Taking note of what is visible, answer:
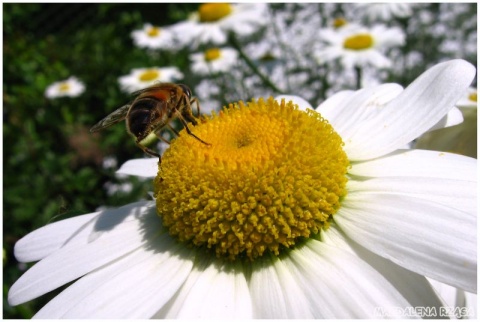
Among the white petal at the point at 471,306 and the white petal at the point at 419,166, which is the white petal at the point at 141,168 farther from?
the white petal at the point at 471,306

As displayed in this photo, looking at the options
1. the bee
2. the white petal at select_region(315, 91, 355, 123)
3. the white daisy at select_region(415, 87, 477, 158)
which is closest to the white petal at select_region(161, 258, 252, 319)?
the bee

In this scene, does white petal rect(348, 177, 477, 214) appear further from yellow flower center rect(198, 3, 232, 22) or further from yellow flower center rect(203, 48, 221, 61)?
yellow flower center rect(203, 48, 221, 61)

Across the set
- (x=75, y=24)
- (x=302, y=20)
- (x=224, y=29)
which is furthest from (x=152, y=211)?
(x=75, y=24)

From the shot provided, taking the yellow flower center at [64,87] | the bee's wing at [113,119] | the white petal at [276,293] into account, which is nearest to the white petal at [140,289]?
the white petal at [276,293]

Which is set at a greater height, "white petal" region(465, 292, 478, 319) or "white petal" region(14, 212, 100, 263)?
"white petal" region(14, 212, 100, 263)

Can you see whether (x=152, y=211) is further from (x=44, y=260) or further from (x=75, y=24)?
(x=75, y=24)

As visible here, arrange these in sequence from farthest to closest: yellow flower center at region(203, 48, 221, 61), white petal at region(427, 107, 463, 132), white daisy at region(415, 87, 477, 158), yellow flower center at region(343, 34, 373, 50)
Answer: yellow flower center at region(203, 48, 221, 61)
yellow flower center at region(343, 34, 373, 50)
white daisy at region(415, 87, 477, 158)
white petal at region(427, 107, 463, 132)
